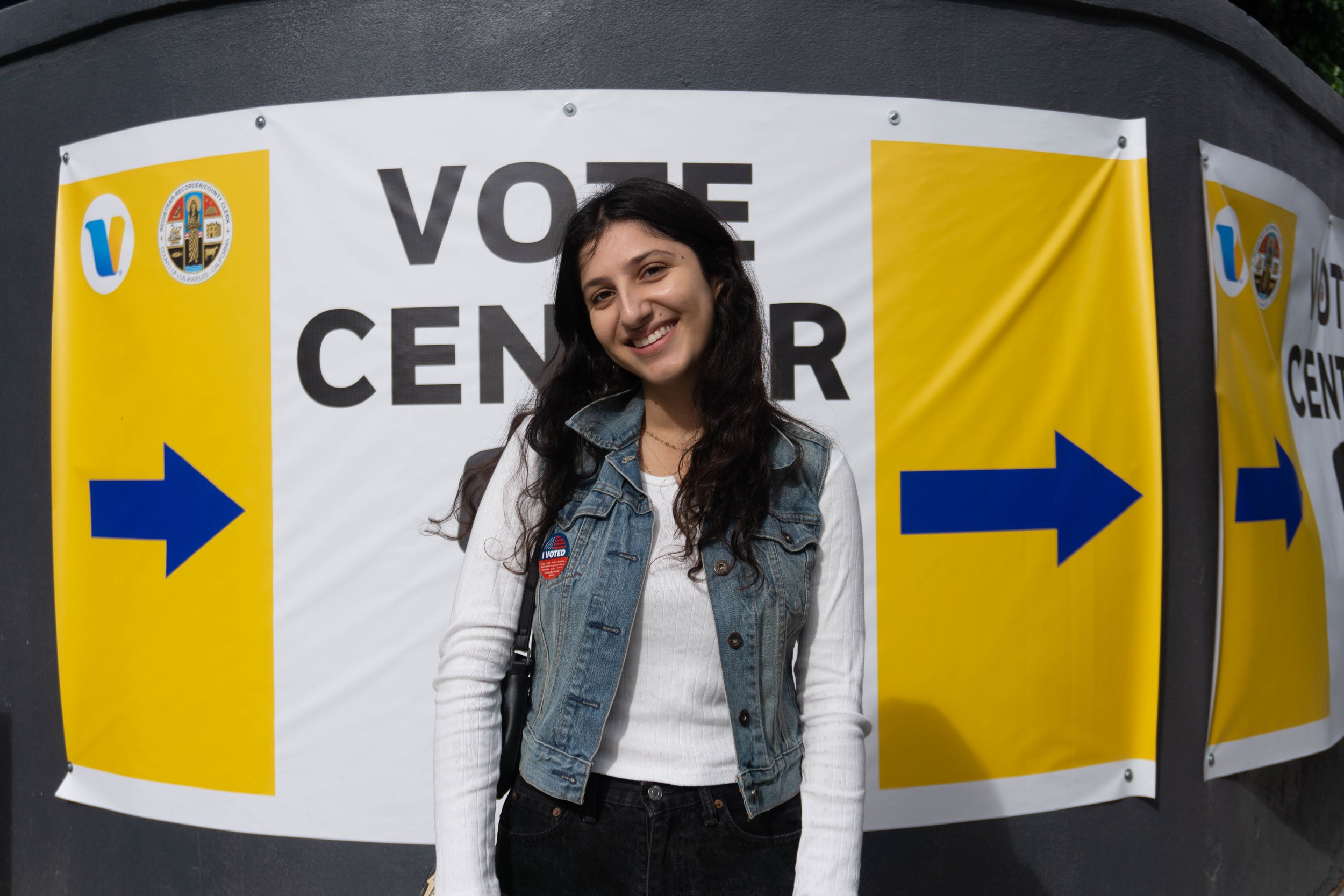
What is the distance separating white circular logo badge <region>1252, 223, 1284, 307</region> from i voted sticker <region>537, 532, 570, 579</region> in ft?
9.89

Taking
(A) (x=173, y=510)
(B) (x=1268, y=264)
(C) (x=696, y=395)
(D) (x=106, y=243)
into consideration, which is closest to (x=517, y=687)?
(C) (x=696, y=395)

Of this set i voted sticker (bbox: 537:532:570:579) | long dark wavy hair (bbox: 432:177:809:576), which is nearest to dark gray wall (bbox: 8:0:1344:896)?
long dark wavy hair (bbox: 432:177:809:576)

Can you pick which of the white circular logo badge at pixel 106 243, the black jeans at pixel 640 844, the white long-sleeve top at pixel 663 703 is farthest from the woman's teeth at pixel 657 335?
the white circular logo badge at pixel 106 243

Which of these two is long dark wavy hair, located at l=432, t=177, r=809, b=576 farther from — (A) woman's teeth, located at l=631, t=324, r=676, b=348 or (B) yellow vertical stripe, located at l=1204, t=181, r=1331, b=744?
(B) yellow vertical stripe, located at l=1204, t=181, r=1331, b=744

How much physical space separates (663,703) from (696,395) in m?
0.49

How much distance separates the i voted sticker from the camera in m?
1.46

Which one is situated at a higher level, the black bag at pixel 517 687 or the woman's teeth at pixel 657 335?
the woman's teeth at pixel 657 335

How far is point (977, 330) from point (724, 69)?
1066mm

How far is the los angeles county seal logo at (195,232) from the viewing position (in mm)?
2797

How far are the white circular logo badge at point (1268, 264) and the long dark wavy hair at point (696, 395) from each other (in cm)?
263

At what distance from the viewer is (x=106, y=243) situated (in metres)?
2.95

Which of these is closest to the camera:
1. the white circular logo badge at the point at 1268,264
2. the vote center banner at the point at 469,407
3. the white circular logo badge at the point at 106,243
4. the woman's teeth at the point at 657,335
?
the woman's teeth at the point at 657,335

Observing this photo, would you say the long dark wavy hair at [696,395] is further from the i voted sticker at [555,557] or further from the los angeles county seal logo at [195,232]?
the los angeles county seal logo at [195,232]

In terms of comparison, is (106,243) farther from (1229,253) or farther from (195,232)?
(1229,253)
